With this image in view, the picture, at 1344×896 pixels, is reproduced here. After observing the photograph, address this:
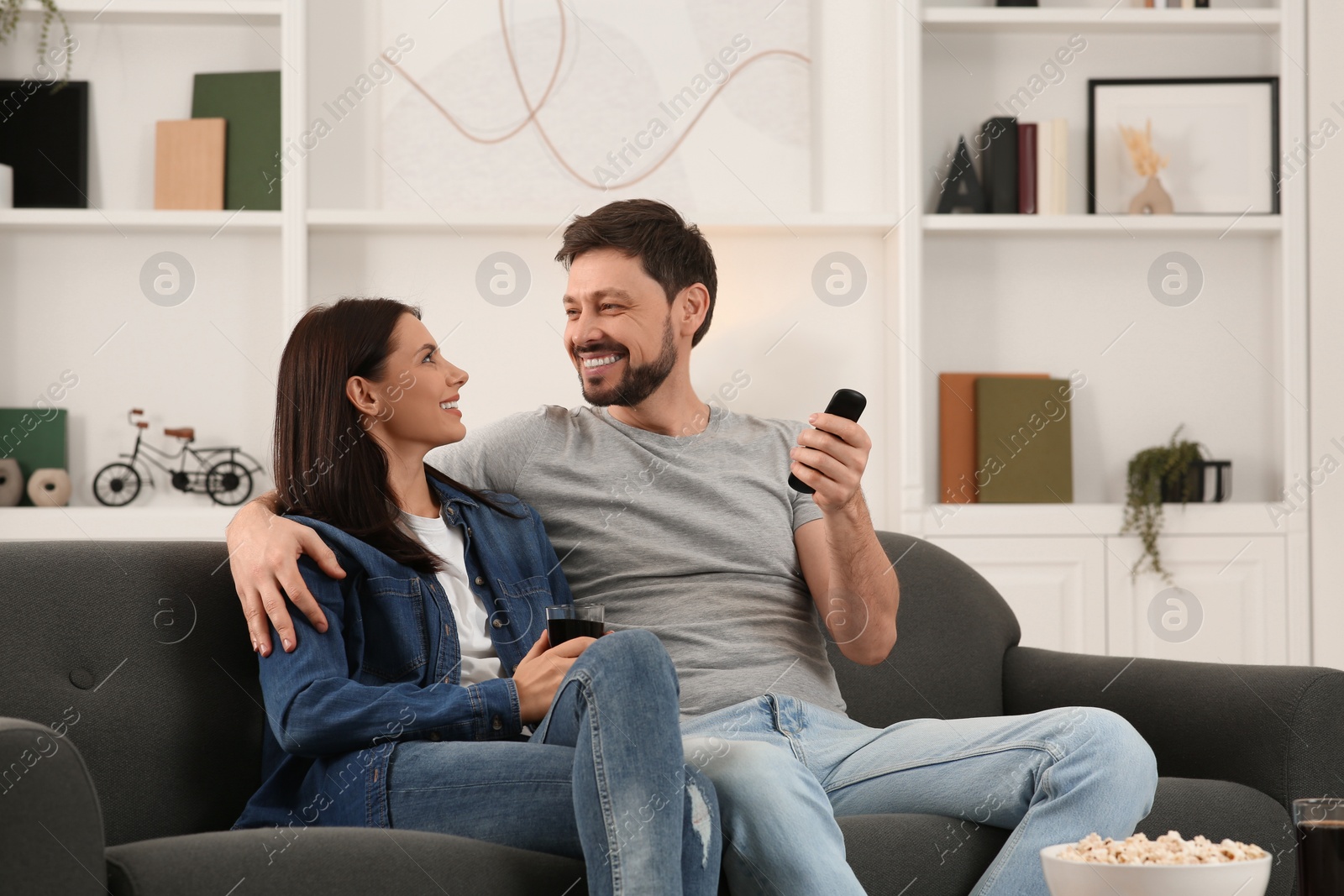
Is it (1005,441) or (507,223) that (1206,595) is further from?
(507,223)

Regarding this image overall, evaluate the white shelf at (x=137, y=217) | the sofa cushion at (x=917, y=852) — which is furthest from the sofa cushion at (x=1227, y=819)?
the white shelf at (x=137, y=217)

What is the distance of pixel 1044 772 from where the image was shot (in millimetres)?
1543

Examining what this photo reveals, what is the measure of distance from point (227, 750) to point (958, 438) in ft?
6.94

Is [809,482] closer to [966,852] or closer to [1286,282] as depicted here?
[966,852]

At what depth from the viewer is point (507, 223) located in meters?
3.05

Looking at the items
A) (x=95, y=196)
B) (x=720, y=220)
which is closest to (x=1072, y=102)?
(x=720, y=220)

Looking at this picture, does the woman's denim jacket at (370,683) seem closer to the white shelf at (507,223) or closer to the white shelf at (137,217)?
the white shelf at (507,223)

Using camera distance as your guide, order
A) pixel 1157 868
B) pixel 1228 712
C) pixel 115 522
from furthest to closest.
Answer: pixel 115 522 → pixel 1228 712 → pixel 1157 868

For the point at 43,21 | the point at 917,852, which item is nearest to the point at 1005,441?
the point at 917,852

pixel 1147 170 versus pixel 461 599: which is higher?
pixel 1147 170

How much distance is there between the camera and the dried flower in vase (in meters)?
3.21

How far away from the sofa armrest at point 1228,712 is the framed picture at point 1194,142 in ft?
5.56

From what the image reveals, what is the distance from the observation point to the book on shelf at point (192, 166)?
10.1ft

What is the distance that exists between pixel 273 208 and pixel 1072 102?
2.14m
